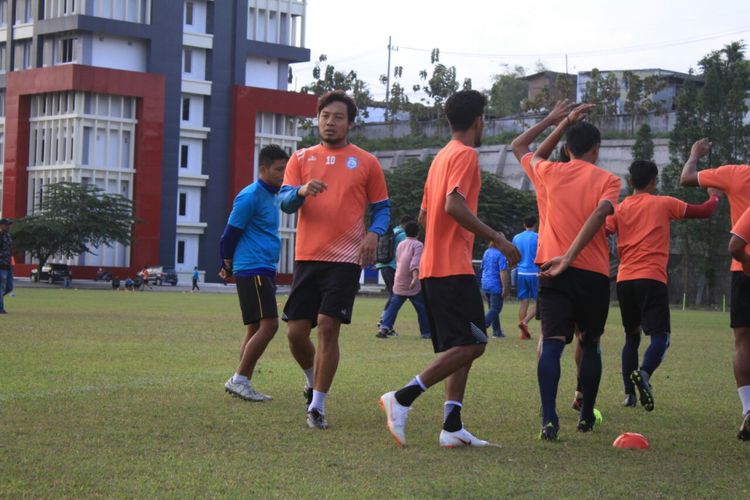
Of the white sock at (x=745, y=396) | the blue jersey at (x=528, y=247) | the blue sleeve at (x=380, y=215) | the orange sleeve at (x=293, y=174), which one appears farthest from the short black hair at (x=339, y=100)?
the blue jersey at (x=528, y=247)

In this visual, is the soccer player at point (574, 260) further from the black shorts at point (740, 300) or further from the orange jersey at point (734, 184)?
the black shorts at point (740, 300)

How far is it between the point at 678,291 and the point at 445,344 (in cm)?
6089

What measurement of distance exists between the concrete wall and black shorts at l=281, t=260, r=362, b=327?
58.6 metres

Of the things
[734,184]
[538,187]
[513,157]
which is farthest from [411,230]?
[513,157]

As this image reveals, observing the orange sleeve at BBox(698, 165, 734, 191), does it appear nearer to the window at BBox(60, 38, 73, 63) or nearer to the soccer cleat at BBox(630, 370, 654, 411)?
the soccer cleat at BBox(630, 370, 654, 411)

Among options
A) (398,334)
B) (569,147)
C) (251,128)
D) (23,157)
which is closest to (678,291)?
(251,128)

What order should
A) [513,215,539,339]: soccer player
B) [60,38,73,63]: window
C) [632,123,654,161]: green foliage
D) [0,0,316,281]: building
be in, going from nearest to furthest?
[513,215,539,339]: soccer player → [632,123,654,161]: green foliage → [0,0,316,281]: building → [60,38,73,63]: window

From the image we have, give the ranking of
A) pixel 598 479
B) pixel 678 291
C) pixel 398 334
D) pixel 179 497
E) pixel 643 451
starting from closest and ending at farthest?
pixel 179 497, pixel 598 479, pixel 643 451, pixel 398 334, pixel 678 291

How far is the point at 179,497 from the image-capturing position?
5598 mm

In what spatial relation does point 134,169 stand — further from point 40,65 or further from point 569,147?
point 569,147

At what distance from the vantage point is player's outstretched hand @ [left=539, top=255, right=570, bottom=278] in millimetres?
7852

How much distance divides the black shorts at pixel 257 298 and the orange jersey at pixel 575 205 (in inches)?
103

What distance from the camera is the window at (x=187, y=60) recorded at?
257ft

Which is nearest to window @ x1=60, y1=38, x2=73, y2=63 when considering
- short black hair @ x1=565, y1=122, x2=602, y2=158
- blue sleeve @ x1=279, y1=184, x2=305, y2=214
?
blue sleeve @ x1=279, y1=184, x2=305, y2=214
